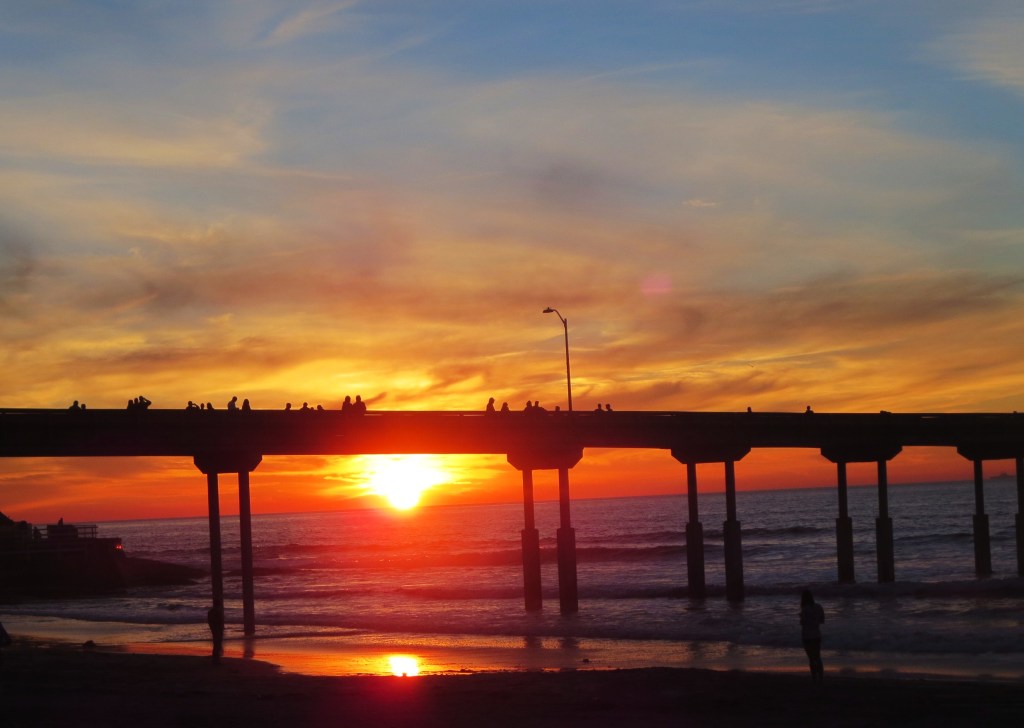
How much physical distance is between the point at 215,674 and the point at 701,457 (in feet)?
90.8

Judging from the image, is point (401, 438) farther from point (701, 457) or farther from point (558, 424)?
point (701, 457)

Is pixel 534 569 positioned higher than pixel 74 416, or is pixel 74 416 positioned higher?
pixel 74 416

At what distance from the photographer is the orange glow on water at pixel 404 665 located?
30.6 meters

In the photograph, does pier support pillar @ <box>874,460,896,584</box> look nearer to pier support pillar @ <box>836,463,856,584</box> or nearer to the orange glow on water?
pier support pillar @ <box>836,463,856,584</box>

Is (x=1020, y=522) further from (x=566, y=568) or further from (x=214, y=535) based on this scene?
(x=214, y=535)

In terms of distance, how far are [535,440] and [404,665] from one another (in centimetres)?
1671

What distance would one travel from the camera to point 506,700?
23.2m

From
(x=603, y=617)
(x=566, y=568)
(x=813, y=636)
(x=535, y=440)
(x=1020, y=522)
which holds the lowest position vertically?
(x=603, y=617)

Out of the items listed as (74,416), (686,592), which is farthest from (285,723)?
(686,592)

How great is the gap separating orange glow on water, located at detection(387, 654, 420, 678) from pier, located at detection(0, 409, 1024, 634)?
888 centimetres

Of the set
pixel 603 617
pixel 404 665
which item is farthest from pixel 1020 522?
pixel 404 665

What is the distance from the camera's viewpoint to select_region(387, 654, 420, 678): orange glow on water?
100ft

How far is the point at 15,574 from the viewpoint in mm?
76062

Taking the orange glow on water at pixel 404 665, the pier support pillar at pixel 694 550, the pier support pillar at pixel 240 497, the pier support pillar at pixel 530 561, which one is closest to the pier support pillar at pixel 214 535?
the pier support pillar at pixel 240 497
